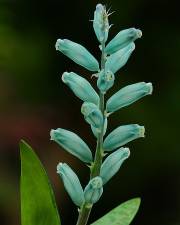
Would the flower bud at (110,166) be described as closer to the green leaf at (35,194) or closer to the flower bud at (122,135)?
the flower bud at (122,135)

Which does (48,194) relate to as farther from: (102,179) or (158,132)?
(158,132)

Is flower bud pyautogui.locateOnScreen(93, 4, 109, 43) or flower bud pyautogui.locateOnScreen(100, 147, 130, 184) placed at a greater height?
flower bud pyautogui.locateOnScreen(93, 4, 109, 43)

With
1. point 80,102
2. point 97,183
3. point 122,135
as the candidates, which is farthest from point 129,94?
point 80,102

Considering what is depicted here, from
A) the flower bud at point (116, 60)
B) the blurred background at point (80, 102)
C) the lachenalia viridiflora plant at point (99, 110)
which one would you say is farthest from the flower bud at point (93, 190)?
the blurred background at point (80, 102)

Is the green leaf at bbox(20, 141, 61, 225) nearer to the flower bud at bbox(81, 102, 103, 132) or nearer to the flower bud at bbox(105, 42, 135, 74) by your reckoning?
the flower bud at bbox(81, 102, 103, 132)

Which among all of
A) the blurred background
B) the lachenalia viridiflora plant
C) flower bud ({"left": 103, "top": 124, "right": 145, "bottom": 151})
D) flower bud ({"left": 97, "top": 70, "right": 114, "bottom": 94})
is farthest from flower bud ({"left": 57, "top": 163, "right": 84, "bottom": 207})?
the blurred background

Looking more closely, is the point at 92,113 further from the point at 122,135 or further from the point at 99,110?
the point at 122,135

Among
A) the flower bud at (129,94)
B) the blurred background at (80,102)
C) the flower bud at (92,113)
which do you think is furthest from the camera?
the blurred background at (80,102)
